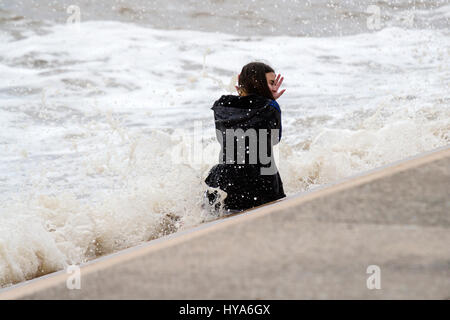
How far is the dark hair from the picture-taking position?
10.1 ft

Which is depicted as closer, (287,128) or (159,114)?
(287,128)

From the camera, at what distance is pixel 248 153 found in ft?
9.60

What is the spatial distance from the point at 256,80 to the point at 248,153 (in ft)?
1.45

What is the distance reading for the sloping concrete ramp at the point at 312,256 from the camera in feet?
2.89

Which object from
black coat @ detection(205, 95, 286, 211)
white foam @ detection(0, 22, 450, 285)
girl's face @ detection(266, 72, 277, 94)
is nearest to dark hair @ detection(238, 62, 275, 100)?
girl's face @ detection(266, 72, 277, 94)

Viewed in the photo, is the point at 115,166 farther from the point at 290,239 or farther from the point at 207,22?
the point at 207,22

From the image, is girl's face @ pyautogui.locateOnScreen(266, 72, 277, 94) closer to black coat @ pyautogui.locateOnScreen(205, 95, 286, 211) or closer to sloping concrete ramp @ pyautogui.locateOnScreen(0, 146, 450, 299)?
black coat @ pyautogui.locateOnScreen(205, 95, 286, 211)

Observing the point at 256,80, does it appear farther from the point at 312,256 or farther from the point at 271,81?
the point at 312,256

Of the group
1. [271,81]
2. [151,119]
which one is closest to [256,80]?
[271,81]

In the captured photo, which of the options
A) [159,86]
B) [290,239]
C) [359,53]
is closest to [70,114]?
[159,86]

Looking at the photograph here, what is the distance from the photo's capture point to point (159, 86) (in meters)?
9.30

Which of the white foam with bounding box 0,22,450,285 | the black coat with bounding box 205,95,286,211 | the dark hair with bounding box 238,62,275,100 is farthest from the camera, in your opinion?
A: the white foam with bounding box 0,22,450,285
